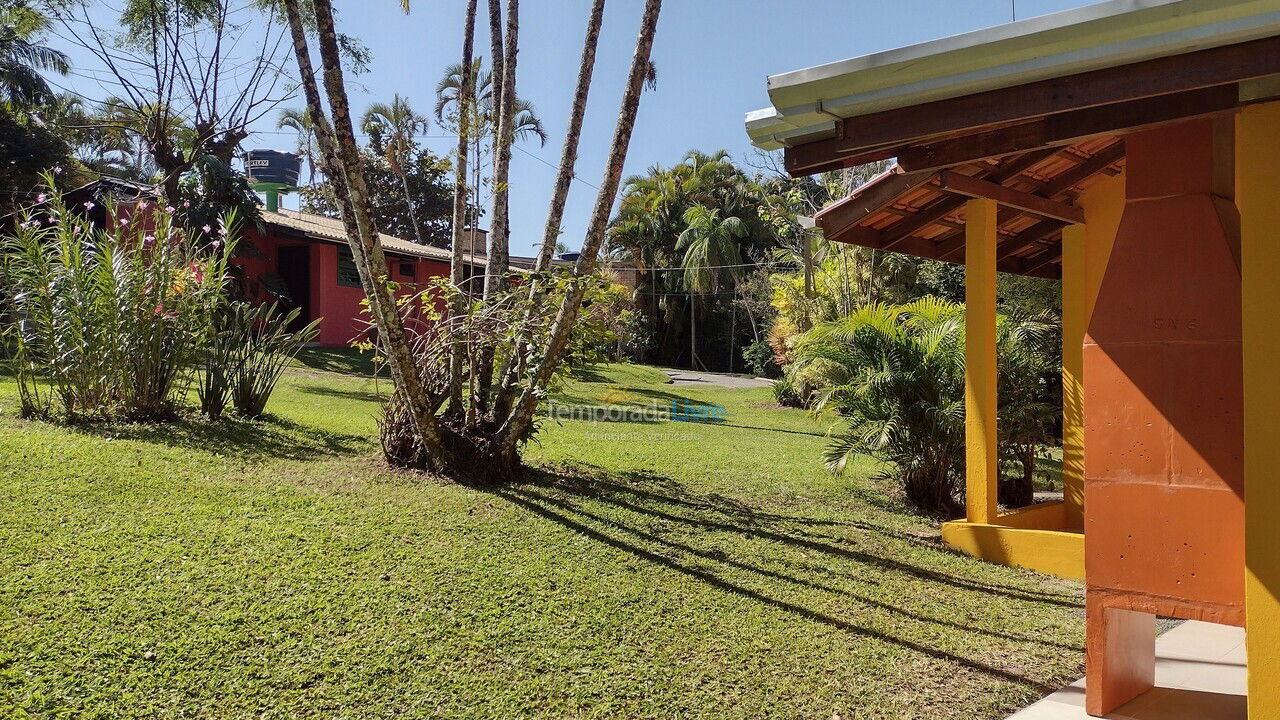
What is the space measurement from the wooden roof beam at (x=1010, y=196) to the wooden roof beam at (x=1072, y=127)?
176 centimetres

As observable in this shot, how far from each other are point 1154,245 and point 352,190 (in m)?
4.86

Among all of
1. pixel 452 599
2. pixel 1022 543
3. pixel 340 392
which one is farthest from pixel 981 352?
pixel 340 392

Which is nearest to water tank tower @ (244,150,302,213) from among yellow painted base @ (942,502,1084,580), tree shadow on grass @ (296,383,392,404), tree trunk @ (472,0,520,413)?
tree shadow on grass @ (296,383,392,404)

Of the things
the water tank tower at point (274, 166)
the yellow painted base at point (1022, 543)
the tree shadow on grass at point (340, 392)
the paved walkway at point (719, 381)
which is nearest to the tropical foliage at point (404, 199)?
the water tank tower at point (274, 166)

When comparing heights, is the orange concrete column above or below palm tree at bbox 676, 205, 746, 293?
below

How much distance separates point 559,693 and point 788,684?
1.07m

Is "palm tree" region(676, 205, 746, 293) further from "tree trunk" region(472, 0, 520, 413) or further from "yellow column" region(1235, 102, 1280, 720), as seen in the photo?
"yellow column" region(1235, 102, 1280, 720)

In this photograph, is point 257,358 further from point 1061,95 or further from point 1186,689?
point 1186,689

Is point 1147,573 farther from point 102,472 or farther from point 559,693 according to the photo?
point 102,472

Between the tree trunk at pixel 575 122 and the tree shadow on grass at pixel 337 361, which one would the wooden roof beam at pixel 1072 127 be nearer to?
the tree trunk at pixel 575 122

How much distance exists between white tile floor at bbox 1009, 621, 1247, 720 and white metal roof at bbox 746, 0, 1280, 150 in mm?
2681

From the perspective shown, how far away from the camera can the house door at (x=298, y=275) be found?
2048 cm

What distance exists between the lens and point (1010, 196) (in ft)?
19.3

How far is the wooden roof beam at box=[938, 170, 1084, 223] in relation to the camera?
536 cm
